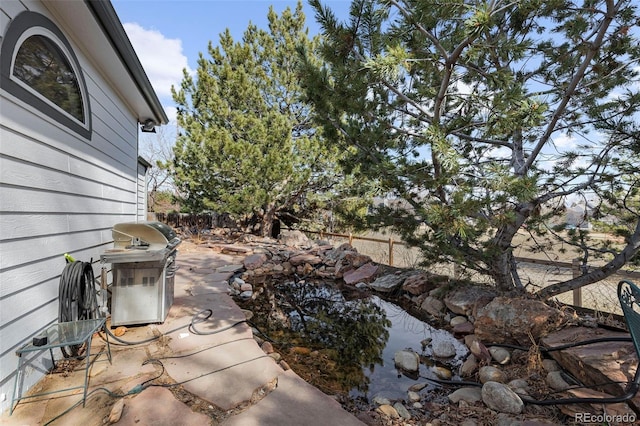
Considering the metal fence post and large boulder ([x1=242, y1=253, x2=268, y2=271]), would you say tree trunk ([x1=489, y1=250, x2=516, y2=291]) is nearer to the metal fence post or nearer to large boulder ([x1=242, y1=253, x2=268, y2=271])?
the metal fence post

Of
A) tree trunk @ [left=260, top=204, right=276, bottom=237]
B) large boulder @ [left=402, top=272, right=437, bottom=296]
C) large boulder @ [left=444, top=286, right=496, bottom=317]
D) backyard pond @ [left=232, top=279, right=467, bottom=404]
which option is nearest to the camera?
backyard pond @ [left=232, top=279, right=467, bottom=404]

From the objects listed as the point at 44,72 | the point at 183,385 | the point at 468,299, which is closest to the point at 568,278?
the point at 468,299

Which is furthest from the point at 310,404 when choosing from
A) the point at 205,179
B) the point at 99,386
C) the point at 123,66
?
the point at 205,179

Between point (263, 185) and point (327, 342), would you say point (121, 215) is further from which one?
point (263, 185)

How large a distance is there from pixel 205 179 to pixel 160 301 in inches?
260

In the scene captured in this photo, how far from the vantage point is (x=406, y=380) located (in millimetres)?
2621

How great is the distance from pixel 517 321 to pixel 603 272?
3.54 feet

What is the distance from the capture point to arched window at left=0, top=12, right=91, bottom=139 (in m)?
1.83

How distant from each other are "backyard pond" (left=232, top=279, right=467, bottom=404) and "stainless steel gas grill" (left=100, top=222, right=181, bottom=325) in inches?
46.2

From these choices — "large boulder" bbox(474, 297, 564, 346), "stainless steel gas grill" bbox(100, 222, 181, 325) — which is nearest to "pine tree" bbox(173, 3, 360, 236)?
"stainless steel gas grill" bbox(100, 222, 181, 325)

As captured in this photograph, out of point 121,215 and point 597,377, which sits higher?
point 121,215

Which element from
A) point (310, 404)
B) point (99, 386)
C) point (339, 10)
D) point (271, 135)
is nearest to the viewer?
point (310, 404)

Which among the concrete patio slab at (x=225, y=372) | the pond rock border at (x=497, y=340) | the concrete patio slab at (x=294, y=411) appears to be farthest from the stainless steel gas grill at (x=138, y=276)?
→ the pond rock border at (x=497, y=340)

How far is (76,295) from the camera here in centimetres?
218
